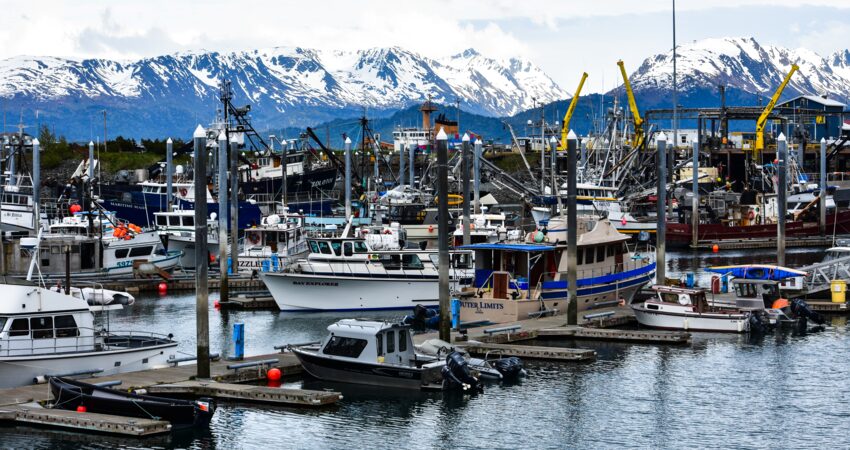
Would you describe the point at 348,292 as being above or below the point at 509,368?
above

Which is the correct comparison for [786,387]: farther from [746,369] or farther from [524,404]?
[524,404]

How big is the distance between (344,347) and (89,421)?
26.2ft

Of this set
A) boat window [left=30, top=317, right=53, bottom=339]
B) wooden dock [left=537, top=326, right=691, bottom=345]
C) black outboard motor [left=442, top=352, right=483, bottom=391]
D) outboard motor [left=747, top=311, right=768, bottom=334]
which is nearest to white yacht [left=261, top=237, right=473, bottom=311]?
wooden dock [left=537, top=326, right=691, bottom=345]

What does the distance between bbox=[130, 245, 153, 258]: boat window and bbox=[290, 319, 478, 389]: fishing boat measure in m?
30.6

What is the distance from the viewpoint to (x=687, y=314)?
42812 millimetres

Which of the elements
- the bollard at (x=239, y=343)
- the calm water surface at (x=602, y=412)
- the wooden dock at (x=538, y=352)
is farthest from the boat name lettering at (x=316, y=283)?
the bollard at (x=239, y=343)

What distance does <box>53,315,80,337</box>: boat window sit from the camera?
32.0m

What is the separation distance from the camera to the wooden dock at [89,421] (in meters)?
27.4

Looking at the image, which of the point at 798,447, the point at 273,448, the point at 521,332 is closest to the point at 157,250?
the point at 521,332

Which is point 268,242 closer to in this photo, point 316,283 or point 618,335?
point 316,283

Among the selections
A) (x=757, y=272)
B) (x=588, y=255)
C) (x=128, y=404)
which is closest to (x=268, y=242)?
(x=588, y=255)

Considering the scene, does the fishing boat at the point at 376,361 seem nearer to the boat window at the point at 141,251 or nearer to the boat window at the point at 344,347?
the boat window at the point at 344,347

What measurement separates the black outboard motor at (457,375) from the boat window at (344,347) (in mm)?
2314

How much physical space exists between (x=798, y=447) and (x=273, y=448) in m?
11.5
